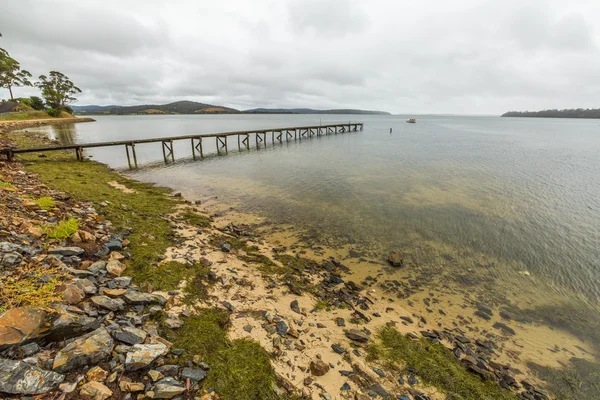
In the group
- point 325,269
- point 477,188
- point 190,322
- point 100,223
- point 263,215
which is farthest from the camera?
point 477,188

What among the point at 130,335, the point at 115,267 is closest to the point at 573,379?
the point at 130,335

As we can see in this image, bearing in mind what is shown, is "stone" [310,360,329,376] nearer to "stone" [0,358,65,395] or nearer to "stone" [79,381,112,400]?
"stone" [79,381,112,400]

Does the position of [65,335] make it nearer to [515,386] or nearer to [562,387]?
[515,386]

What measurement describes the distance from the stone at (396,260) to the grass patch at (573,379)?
4.52 m

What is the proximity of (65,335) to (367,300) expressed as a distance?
724 centimetres

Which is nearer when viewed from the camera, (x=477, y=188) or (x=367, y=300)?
(x=367, y=300)

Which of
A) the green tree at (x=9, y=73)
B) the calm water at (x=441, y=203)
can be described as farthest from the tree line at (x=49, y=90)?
the calm water at (x=441, y=203)

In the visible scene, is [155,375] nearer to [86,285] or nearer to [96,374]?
[96,374]

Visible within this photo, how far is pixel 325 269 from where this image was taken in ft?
32.1

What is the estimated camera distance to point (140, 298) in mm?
5484

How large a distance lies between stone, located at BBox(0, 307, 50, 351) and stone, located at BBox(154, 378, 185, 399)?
203 centimetres

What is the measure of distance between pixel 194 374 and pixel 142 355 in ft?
2.86

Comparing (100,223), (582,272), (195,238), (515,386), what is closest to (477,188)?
(582,272)

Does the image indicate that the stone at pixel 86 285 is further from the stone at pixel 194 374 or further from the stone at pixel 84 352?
the stone at pixel 194 374
